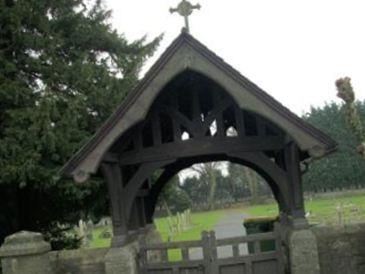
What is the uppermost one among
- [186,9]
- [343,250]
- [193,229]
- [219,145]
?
[186,9]

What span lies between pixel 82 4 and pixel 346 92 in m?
8.89

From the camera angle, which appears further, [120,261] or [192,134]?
[192,134]

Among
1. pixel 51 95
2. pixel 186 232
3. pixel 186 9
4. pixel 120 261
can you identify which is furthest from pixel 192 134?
pixel 186 232

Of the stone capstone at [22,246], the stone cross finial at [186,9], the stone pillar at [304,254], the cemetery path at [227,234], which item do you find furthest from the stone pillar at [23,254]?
the cemetery path at [227,234]

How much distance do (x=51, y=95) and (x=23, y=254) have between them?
17.3 ft

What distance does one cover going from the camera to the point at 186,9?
25.8 feet

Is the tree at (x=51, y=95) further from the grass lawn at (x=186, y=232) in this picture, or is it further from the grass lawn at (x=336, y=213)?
the grass lawn at (x=186, y=232)

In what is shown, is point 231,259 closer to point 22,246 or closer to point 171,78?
point 171,78

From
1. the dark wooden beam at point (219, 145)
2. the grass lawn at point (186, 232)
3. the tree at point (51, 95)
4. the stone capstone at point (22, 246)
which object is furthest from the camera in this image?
the grass lawn at point (186, 232)

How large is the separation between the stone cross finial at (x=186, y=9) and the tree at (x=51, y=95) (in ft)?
16.6

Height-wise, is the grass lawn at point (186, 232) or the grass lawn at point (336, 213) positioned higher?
the grass lawn at point (336, 213)

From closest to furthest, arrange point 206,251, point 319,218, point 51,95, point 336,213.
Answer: point 206,251 < point 51,95 < point 319,218 < point 336,213

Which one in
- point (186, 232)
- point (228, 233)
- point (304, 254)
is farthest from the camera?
point (186, 232)

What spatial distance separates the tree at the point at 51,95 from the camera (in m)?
11.8
